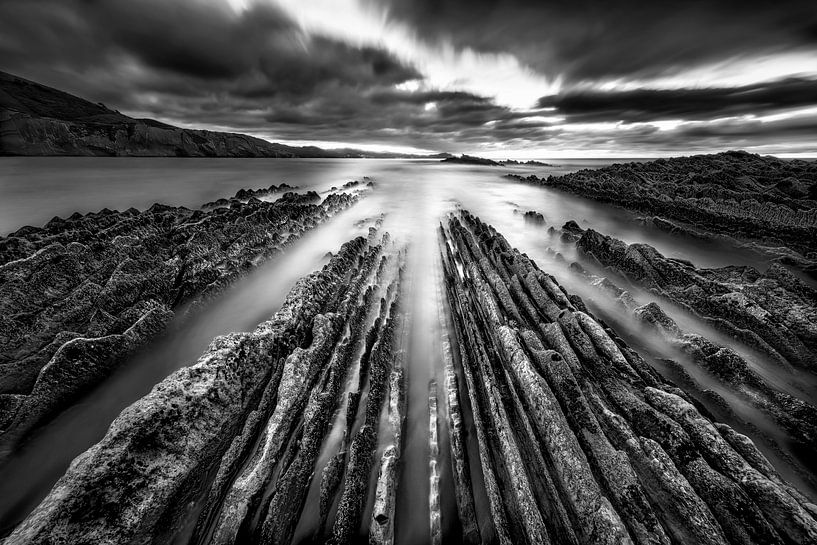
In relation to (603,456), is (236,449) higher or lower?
lower

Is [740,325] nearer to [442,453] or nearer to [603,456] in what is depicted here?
[603,456]

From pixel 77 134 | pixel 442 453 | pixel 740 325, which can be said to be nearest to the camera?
pixel 442 453

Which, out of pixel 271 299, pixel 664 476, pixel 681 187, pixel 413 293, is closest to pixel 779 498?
pixel 664 476

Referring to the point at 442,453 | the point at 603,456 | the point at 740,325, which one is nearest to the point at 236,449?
the point at 442,453

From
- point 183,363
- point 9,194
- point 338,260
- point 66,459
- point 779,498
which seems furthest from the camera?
point 9,194

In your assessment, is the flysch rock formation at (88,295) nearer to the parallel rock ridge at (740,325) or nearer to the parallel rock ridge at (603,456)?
the parallel rock ridge at (603,456)

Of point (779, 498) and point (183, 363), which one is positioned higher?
point (779, 498)

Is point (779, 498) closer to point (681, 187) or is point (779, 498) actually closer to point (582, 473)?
point (582, 473)
